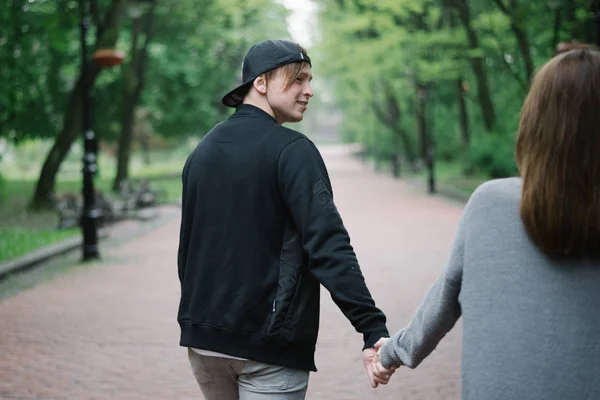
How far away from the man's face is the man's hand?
716 millimetres

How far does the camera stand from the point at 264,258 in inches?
104

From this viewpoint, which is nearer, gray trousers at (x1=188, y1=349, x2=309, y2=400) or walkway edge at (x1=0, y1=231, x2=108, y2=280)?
gray trousers at (x1=188, y1=349, x2=309, y2=400)

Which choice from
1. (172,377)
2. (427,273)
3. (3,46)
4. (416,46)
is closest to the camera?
(172,377)

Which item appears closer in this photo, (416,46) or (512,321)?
(512,321)

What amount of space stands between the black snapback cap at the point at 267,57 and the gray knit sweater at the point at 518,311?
91 cm

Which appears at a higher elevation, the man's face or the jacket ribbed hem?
the man's face

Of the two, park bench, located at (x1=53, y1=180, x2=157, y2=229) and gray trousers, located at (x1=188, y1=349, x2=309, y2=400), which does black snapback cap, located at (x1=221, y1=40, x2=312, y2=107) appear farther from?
park bench, located at (x1=53, y1=180, x2=157, y2=229)

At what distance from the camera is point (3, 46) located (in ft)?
77.6

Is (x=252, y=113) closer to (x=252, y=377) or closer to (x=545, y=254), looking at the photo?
(x=252, y=377)

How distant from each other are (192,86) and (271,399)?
3336cm

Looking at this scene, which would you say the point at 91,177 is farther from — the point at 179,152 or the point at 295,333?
the point at 179,152

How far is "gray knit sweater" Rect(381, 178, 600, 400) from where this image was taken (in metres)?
1.94

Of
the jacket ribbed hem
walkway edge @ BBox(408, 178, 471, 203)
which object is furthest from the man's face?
walkway edge @ BBox(408, 178, 471, 203)

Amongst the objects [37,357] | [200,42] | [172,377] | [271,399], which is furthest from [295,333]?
[200,42]
